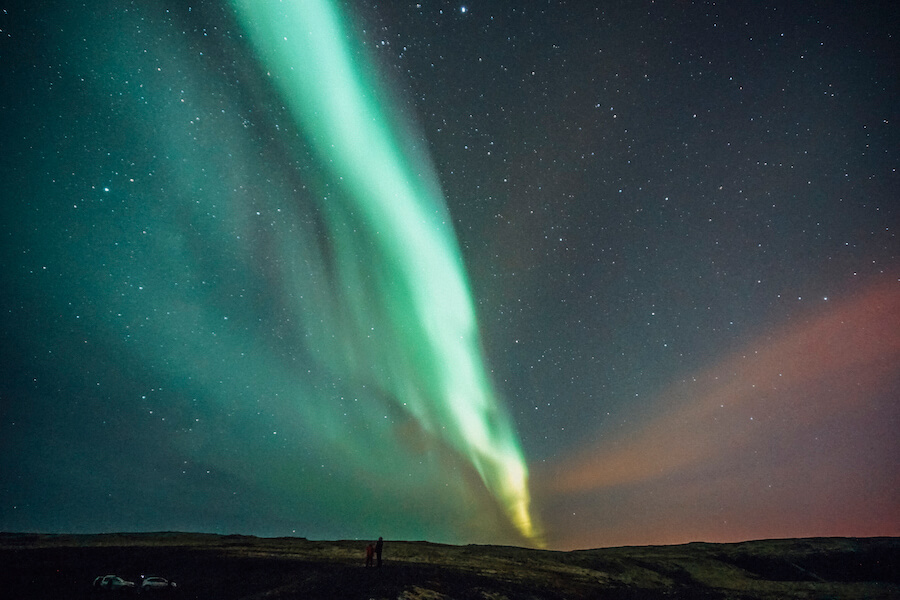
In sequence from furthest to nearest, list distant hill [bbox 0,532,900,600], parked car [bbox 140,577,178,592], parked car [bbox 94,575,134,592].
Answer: distant hill [bbox 0,532,900,600], parked car [bbox 140,577,178,592], parked car [bbox 94,575,134,592]

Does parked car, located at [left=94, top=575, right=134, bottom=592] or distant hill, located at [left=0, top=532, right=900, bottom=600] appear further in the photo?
distant hill, located at [left=0, top=532, right=900, bottom=600]

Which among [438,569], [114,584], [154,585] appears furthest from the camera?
[438,569]

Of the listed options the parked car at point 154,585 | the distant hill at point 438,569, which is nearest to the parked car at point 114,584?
the distant hill at point 438,569

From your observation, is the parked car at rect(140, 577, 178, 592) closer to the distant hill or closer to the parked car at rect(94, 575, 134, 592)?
the distant hill

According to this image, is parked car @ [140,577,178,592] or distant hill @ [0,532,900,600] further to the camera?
distant hill @ [0,532,900,600]

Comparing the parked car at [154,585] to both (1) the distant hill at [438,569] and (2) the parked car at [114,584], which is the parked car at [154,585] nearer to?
(1) the distant hill at [438,569]

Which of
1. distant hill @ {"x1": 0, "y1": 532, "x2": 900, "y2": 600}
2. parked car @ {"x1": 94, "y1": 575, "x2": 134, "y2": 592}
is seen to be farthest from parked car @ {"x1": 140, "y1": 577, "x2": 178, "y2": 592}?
parked car @ {"x1": 94, "y1": 575, "x2": 134, "y2": 592}

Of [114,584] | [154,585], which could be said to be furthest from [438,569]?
[114,584]

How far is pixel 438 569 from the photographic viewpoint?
34.2m

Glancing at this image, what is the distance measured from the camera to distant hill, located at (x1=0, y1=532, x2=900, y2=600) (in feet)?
84.2

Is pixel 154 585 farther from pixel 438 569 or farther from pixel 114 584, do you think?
pixel 438 569

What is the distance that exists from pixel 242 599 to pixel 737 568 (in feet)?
158

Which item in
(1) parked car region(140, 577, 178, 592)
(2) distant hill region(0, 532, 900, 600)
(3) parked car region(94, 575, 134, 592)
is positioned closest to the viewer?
(3) parked car region(94, 575, 134, 592)

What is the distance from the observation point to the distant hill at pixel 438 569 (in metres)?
25.7
